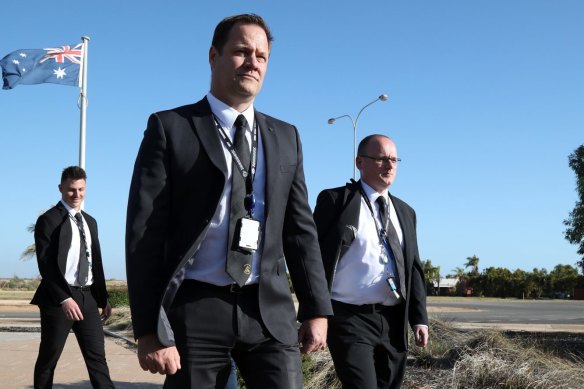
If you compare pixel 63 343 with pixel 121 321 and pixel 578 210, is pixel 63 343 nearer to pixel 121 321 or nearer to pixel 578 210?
pixel 121 321

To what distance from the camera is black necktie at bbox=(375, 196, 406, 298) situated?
4672 mm

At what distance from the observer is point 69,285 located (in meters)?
6.02

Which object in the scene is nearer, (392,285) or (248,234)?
(248,234)

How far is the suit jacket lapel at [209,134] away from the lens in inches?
110

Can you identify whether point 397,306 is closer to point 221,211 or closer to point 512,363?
point 221,211

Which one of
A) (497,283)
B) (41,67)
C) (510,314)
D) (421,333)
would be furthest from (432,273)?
(421,333)

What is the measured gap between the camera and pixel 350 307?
4.60 metres

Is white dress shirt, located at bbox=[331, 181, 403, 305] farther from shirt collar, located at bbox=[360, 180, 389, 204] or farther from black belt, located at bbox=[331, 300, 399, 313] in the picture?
shirt collar, located at bbox=[360, 180, 389, 204]

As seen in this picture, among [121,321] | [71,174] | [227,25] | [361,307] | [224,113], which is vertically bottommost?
[121,321]

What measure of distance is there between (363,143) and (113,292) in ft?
66.3

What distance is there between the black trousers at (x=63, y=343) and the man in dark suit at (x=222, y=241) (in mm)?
3385

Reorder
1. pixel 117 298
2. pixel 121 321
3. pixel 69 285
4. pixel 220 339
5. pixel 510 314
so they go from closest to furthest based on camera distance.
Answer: pixel 220 339 < pixel 69 285 < pixel 121 321 < pixel 117 298 < pixel 510 314

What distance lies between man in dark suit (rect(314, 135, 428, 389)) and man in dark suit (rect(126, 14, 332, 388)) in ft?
4.96

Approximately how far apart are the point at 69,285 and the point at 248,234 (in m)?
3.69
